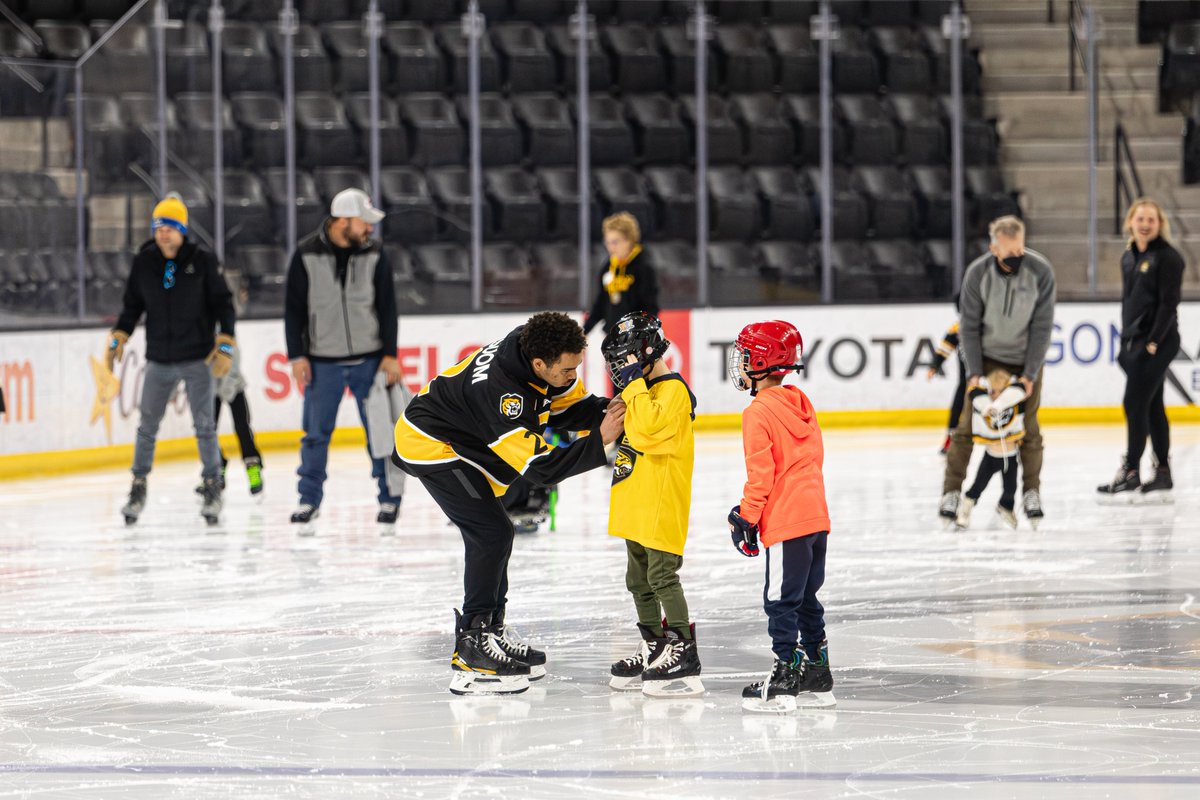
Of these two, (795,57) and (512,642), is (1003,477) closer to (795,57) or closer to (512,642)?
(512,642)

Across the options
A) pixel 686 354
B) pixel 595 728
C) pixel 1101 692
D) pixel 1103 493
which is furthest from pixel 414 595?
pixel 686 354

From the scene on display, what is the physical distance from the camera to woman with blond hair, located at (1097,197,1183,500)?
8.27 m

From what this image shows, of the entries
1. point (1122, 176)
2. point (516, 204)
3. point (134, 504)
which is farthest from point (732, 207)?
point (134, 504)

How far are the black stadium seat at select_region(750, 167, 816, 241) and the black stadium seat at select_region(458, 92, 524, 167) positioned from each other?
1852mm

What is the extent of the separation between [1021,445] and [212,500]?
3.61 meters

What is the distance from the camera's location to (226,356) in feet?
26.2

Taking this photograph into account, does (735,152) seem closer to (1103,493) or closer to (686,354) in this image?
(686,354)

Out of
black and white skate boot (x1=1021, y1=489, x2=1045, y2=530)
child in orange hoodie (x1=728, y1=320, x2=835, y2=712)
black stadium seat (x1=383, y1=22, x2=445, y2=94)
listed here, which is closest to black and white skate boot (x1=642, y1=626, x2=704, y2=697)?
child in orange hoodie (x1=728, y1=320, x2=835, y2=712)

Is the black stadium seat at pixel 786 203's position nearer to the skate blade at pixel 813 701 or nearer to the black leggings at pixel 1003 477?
the black leggings at pixel 1003 477

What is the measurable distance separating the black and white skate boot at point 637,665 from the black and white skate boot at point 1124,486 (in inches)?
179

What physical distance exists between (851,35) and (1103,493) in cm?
598

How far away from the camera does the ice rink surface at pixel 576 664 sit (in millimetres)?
3846

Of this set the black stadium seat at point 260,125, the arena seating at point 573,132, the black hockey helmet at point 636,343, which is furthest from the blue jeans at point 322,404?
the black stadium seat at point 260,125

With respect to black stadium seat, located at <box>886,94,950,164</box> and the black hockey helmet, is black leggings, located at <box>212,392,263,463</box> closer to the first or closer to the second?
the black hockey helmet
